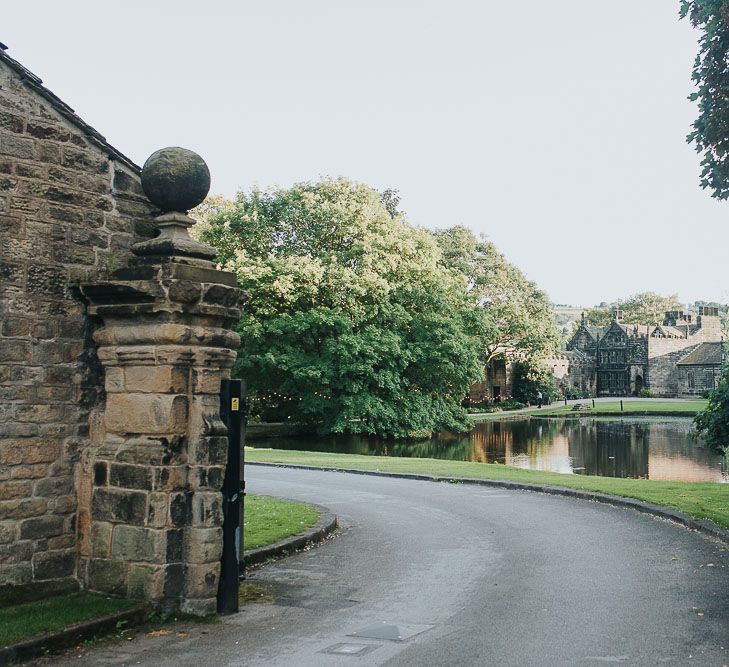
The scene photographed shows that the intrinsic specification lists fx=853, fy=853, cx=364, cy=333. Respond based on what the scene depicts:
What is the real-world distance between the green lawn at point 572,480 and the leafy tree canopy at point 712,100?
5833mm

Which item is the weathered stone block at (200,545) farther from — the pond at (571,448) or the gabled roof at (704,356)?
the gabled roof at (704,356)

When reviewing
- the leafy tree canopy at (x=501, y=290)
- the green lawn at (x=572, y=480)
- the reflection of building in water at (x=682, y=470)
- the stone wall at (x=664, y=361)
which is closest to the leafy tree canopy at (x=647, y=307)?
the stone wall at (x=664, y=361)

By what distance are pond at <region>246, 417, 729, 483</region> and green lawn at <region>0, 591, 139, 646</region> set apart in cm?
2039

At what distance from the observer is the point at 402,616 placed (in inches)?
306

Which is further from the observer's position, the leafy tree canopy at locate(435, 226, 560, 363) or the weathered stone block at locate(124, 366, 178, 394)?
the leafy tree canopy at locate(435, 226, 560, 363)

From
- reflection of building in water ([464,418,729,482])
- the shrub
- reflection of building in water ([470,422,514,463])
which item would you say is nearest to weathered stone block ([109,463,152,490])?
reflection of building in water ([464,418,729,482])

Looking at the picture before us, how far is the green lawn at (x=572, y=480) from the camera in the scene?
14.8 meters

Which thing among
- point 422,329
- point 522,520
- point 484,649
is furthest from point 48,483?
point 422,329

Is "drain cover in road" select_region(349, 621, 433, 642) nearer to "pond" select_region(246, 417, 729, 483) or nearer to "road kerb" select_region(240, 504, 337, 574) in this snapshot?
"road kerb" select_region(240, 504, 337, 574)

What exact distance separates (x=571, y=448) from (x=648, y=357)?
5827cm

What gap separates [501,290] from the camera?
2589 inches

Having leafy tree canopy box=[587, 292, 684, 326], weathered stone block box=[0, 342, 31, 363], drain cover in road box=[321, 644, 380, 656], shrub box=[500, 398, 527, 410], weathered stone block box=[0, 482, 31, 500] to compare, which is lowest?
drain cover in road box=[321, 644, 380, 656]

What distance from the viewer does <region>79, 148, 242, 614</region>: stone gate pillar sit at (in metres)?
7.58

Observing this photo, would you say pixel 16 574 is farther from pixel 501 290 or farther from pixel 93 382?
pixel 501 290
